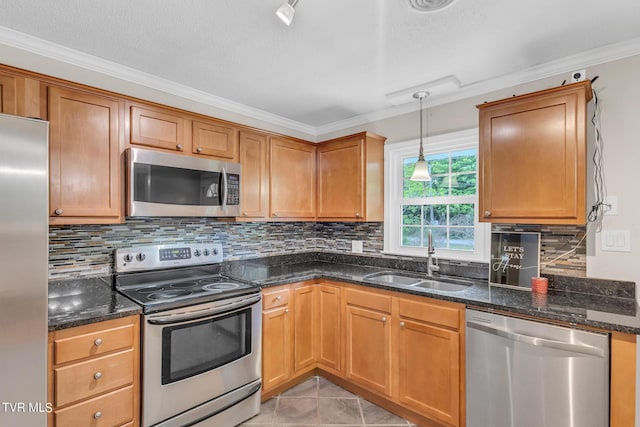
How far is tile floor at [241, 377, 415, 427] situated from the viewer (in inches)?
86.9

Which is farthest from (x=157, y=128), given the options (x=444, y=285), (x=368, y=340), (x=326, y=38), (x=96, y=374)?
(x=444, y=285)

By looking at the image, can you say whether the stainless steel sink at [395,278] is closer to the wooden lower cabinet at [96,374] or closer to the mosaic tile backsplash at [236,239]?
the mosaic tile backsplash at [236,239]

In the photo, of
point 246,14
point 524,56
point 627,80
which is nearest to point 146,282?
point 246,14

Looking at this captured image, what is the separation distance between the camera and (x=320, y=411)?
91.8 inches

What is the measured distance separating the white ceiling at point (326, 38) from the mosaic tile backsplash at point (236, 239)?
106cm

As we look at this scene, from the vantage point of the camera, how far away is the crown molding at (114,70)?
1.80m

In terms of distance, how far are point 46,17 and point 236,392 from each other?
2384mm

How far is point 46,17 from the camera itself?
1633mm

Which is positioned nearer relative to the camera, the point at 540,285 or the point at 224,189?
the point at 540,285

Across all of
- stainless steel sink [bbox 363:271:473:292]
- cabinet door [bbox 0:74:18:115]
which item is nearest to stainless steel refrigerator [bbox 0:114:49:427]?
cabinet door [bbox 0:74:18:115]

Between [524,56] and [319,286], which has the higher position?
[524,56]

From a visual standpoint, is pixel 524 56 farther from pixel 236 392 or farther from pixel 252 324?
pixel 236 392

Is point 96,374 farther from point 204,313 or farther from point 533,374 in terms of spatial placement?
point 533,374

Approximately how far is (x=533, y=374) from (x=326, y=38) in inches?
83.2
